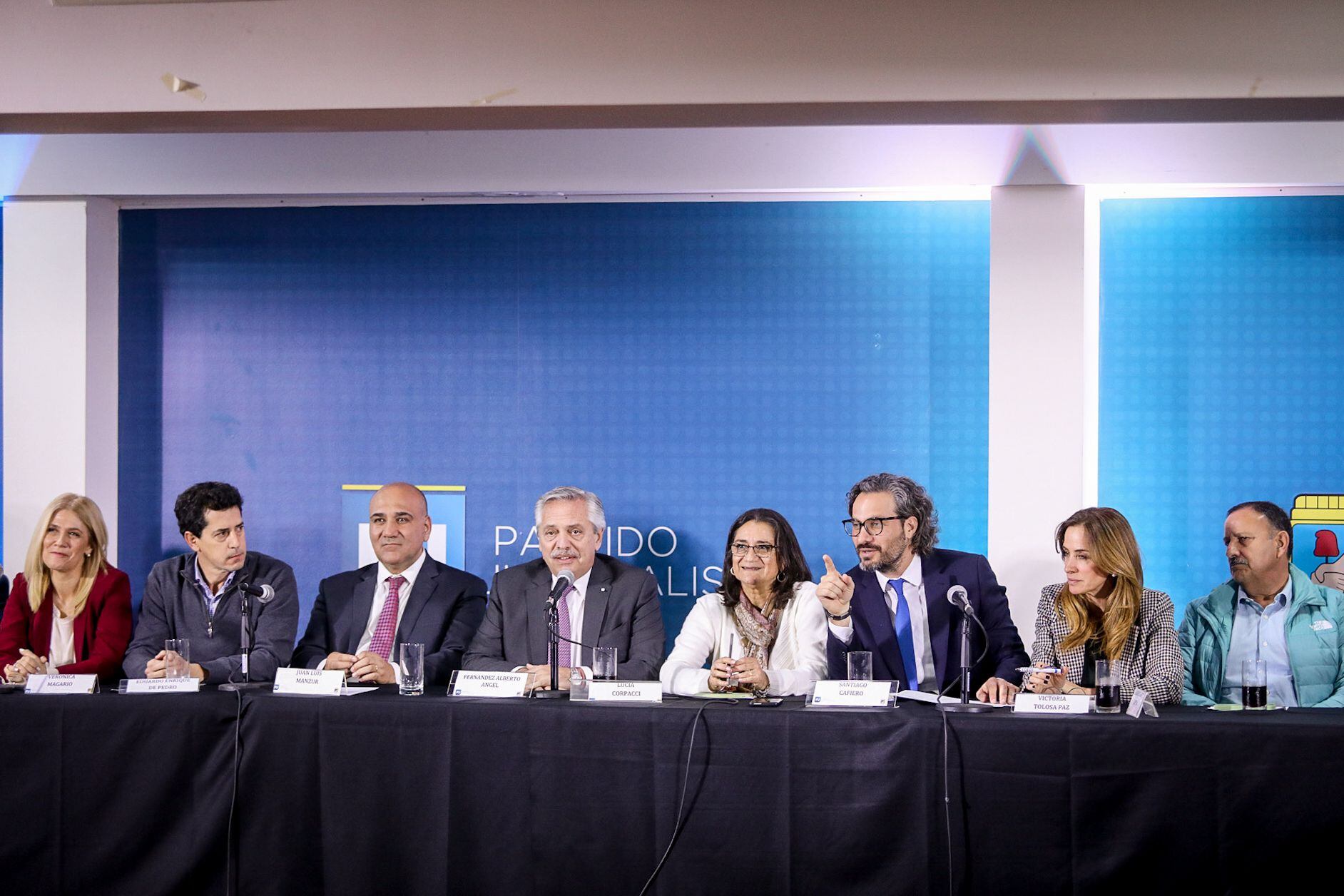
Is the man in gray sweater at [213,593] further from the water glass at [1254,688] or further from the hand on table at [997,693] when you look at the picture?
the water glass at [1254,688]

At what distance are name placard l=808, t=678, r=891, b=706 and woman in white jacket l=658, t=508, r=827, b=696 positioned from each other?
18.3 inches

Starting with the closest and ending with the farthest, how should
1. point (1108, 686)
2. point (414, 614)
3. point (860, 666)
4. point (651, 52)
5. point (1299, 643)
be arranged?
point (1108, 686) < point (860, 666) < point (651, 52) < point (1299, 643) < point (414, 614)

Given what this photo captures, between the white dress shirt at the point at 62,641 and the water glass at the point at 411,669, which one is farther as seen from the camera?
the white dress shirt at the point at 62,641

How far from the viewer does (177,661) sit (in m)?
2.89

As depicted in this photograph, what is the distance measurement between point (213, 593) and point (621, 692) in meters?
1.51

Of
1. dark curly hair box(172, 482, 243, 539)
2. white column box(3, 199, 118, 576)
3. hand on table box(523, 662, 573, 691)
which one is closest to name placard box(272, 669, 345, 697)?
hand on table box(523, 662, 573, 691)

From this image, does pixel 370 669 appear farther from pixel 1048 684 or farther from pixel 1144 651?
pixel 1144 651

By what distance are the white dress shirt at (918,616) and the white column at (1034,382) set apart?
2.48ft

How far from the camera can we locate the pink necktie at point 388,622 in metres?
3.58

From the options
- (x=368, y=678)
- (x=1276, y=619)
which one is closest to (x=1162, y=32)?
(x=1276, y=619)

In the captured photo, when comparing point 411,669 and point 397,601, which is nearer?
point 411,669

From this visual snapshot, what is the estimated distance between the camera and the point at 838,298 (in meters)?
4.21

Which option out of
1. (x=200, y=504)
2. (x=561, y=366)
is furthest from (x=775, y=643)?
(x=200, y=504)

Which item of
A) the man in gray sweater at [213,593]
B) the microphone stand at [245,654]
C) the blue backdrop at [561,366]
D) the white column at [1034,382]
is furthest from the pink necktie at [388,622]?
the white column at [1034,382]
